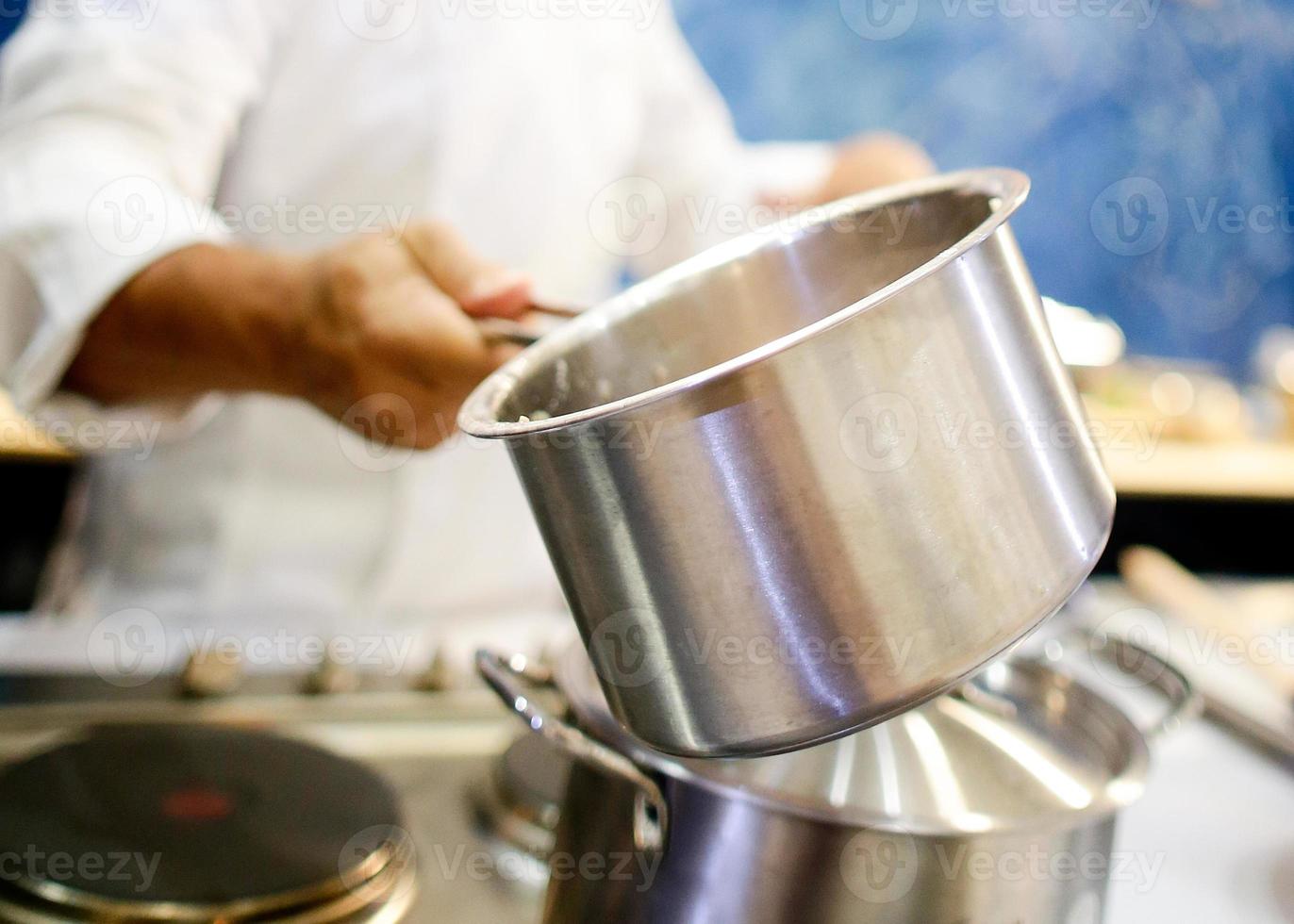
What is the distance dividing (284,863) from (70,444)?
531mm

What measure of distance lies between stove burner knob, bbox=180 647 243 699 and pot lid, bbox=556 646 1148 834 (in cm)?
35

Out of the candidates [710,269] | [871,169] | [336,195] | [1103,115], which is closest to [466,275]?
[710,269]

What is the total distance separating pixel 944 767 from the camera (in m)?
0.54

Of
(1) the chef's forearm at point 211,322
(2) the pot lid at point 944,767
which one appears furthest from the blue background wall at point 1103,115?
(2) the pot lid at point 944,767

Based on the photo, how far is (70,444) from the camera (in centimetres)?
95

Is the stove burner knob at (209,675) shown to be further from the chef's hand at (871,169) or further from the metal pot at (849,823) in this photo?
the chef's hand at (871,169)

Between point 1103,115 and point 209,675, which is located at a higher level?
point 209,675

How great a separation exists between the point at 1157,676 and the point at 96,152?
0.91 m

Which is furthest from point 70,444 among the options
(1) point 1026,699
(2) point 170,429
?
(1) point 1026,699

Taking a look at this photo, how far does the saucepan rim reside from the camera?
15.5 inches

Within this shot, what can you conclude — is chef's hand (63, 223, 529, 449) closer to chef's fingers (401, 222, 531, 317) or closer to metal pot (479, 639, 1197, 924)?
chef's fingers (401, 222, 531, 317)

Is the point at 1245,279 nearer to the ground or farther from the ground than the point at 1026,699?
nearer to the ground

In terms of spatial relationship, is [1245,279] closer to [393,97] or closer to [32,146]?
[393,97]

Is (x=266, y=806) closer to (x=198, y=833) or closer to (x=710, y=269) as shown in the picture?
(x=198, y=833)
